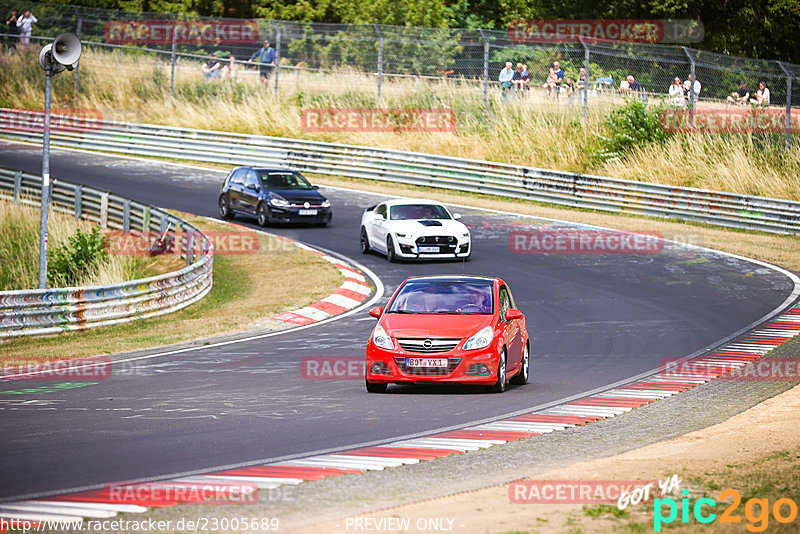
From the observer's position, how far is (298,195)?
97.0 feet

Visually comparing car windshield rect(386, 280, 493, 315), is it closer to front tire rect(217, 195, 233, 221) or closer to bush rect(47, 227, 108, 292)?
bush rect(47, 227, 108, 292)

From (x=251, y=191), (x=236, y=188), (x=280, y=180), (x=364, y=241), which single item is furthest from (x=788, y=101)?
(x=236, y=188)

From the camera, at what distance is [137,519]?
740cm

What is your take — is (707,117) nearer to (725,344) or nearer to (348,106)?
(348,106)

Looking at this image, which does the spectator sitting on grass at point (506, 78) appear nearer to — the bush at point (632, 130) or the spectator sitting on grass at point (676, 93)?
the bush at point (632, 130)

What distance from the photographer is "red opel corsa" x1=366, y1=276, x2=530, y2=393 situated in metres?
12.8

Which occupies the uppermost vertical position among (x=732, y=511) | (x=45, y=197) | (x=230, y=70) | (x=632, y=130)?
(x=230, y=70)

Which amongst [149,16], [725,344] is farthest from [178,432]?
[149,16]

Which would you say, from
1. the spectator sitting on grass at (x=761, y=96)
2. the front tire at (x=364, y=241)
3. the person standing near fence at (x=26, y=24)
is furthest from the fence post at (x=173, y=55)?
the spectator sitting on grass at (x=761, y=96)

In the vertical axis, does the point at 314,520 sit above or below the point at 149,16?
below

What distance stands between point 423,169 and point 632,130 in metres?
6.78

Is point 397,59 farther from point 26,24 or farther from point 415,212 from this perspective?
point 26,24

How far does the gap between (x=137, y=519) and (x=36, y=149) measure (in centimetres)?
3602

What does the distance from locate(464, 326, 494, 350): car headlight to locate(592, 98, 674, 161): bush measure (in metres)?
23.3
